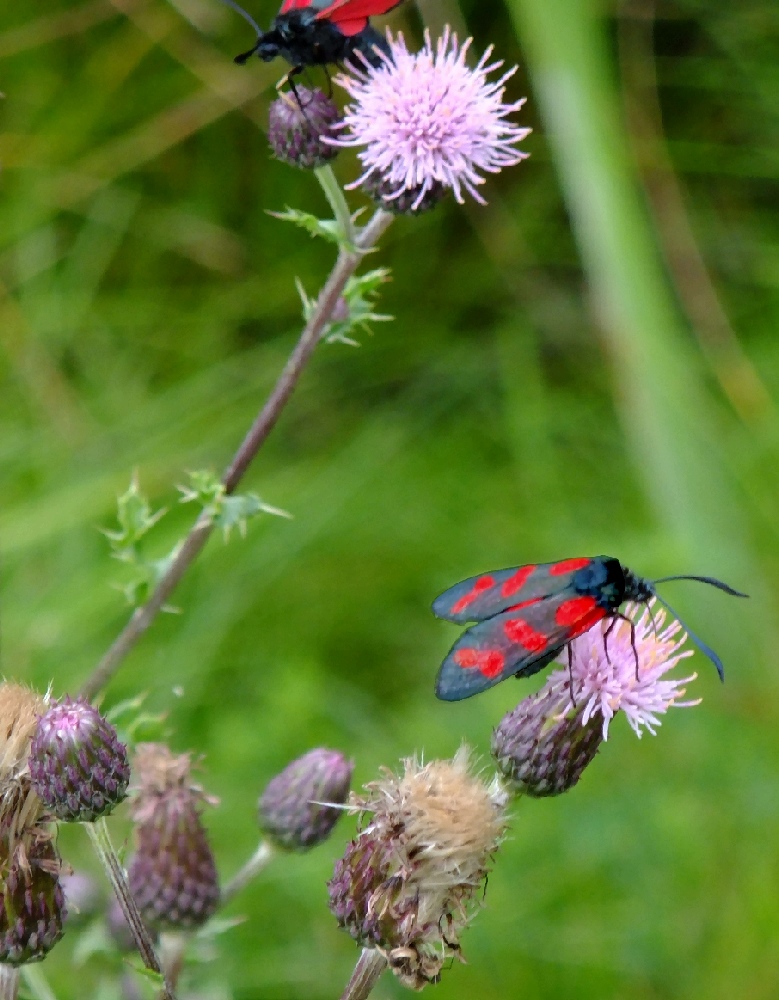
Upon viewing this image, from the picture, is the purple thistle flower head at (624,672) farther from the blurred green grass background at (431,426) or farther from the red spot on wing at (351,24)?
the blurred green grass background at (431,426)

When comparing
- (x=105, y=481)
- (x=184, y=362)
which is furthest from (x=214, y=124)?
(x=105, y=481)

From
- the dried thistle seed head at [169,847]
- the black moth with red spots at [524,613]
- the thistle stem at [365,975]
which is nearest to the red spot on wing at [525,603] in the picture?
the black moth with red spots at [524,613]

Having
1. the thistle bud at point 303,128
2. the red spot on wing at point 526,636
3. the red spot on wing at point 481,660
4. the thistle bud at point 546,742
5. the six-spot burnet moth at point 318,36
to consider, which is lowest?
the thistle bud at point 546,742

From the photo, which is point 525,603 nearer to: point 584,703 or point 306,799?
point 584,703

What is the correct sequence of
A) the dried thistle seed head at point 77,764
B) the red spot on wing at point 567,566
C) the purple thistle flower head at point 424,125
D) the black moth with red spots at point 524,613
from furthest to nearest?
the purple thistle flower head at point 424,125
the red spot on wing at point 567,566
the black moth with red spots at point 524,613
the dried thistle seed head at point 77,764

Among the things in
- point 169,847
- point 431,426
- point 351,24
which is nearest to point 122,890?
point 169,847

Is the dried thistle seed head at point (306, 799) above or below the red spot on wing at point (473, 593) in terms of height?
below
